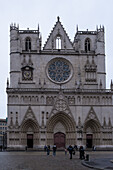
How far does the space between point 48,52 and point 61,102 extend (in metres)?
10.1

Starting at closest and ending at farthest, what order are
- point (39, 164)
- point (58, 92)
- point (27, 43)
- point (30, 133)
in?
1. point (39, 164)
2. point (30, 133)
3. point (58, 92)
4. point (27, 43)

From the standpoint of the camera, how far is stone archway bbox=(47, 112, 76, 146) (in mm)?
65875

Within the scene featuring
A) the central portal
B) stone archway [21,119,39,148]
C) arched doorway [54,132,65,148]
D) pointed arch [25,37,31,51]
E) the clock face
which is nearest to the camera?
stone archway [21,119,39,148]

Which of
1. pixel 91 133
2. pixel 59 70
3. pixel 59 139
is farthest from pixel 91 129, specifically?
pixel 59 70

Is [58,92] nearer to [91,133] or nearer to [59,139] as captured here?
[59,139]

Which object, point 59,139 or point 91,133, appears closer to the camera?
point 91,133

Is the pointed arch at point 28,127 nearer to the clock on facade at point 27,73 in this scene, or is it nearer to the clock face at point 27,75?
the clock face at point 27,75

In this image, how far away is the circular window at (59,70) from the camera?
68812mm

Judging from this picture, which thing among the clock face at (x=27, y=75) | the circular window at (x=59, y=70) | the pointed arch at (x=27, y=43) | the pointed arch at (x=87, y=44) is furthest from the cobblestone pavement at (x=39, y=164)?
the pointed arch at (x=87, y=44)

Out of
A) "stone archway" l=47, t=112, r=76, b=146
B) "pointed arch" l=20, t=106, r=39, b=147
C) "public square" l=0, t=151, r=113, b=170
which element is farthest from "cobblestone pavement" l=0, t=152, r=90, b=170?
"stone archway" l=47, t=112, r=76, b=146

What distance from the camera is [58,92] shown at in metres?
66.8

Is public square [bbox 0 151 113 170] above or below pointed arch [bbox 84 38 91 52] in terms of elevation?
below

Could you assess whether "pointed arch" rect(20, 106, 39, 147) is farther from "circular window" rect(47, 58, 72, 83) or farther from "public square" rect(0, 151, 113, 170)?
"public square" rect(0, 151, 113, 170)

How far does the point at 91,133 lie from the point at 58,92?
31.7ft
